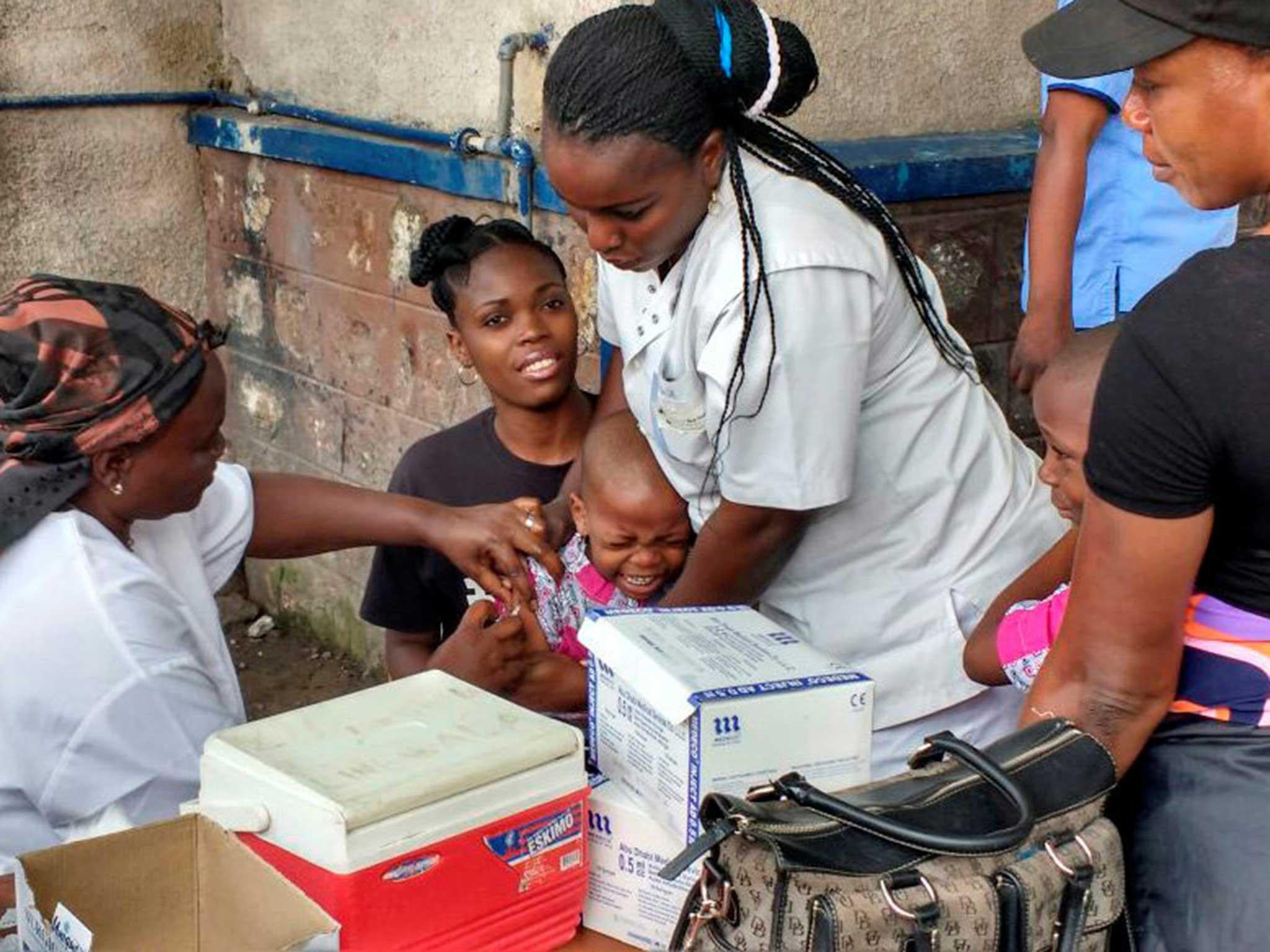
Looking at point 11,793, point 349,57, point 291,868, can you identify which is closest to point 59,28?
point 349,57

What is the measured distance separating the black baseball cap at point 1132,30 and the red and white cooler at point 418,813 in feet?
3.01

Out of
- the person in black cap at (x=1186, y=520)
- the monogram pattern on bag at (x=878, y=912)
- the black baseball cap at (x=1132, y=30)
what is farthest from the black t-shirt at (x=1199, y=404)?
the monogram pattern on bag at (x=878, y=912)

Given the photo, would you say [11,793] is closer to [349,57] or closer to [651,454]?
[651,454]

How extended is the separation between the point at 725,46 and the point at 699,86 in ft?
0.21

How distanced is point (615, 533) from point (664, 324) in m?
0.39

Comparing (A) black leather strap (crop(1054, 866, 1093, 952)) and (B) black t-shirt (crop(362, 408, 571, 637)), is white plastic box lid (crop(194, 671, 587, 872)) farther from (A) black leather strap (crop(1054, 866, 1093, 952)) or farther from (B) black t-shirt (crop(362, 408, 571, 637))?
(B) black t-shirt (crop(362, 408, 571, 637))

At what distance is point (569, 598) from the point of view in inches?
105

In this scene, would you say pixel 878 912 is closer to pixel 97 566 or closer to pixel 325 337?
pixel 97 566

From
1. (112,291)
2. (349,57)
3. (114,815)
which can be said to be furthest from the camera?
(349,57)

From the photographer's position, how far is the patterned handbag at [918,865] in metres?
1.48

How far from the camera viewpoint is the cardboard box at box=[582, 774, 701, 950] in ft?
6.20

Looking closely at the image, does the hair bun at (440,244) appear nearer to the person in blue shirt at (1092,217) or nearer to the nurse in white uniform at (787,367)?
the nurse in white uniform at (787,367)

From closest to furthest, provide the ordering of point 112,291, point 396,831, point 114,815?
point 396,831 < point 114,815 < point 112,291

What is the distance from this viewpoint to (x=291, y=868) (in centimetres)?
169
